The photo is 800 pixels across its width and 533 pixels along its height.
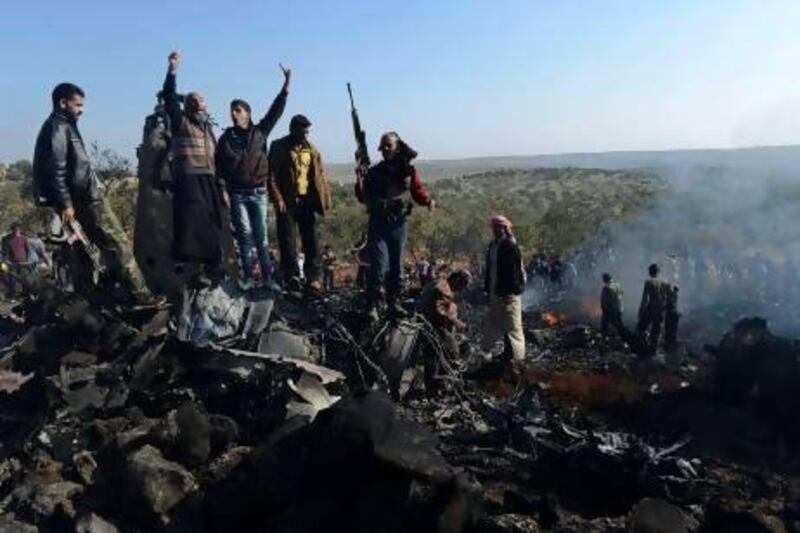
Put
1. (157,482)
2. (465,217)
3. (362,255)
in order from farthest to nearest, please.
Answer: (465,217), (362,255), (157,482)

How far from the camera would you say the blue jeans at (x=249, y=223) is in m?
7.84

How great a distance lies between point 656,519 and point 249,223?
4.99 m

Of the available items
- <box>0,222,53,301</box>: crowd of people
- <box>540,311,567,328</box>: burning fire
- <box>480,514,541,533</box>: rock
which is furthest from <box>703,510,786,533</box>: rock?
<box>0,222,53,301</box>: crowd of people

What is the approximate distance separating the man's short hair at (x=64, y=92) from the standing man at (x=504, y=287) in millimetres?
4450

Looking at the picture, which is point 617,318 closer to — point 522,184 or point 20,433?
point 20,433

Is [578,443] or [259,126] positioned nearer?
[578,443]

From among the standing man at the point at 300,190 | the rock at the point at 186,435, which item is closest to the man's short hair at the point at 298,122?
the standing man at the point at 300,190

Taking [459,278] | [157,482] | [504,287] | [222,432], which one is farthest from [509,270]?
[157,482]

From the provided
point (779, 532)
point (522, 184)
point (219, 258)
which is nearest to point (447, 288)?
point (219, 258)

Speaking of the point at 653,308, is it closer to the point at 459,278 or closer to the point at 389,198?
the point at 459,278

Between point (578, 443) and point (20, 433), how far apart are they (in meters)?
4.43

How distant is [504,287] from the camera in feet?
28.8

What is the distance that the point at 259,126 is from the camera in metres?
7.80

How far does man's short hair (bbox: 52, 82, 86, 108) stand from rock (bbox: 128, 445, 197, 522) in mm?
3282
